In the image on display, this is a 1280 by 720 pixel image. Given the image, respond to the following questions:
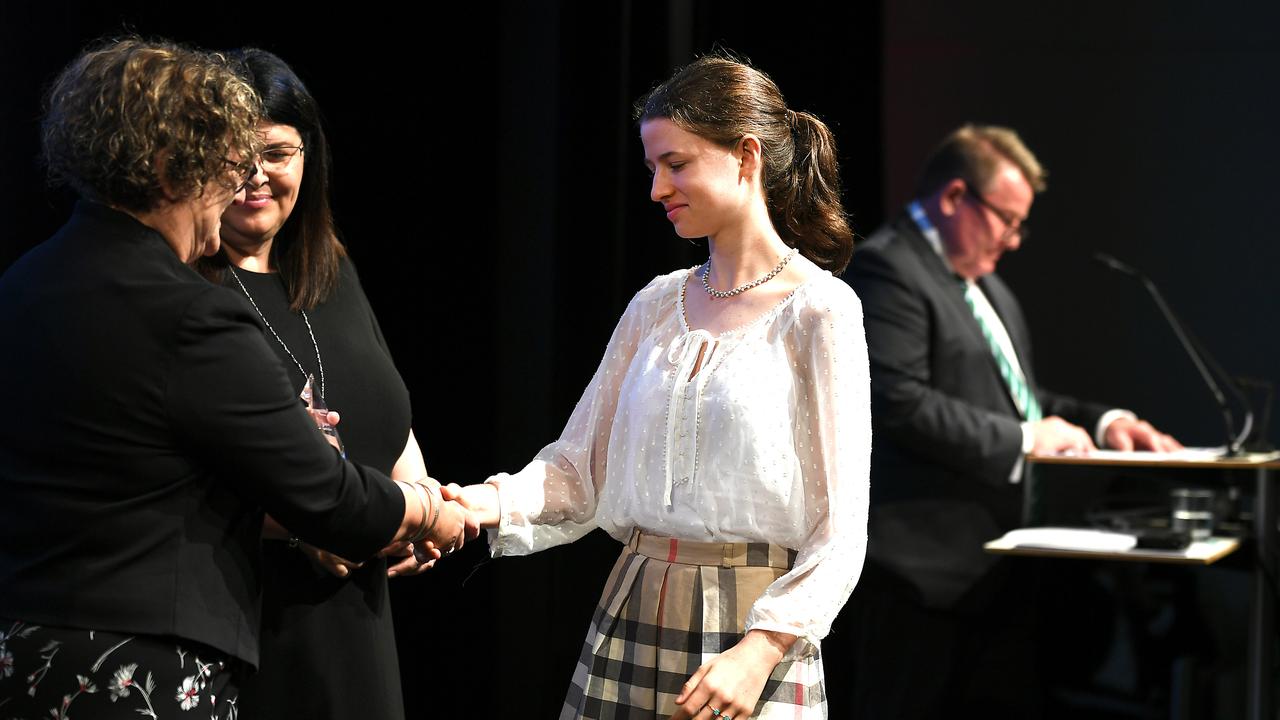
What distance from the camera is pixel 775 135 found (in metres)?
1.91

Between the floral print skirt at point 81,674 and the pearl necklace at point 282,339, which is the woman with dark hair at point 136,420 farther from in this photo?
the pearl necklace at point 282,339

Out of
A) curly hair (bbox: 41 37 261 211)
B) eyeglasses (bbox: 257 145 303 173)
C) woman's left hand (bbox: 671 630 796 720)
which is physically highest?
curly hair (bbox: 41 37 261 211)

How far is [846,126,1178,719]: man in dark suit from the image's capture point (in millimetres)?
3771

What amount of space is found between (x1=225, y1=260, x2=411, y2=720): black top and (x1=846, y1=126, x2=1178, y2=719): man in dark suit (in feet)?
6.25

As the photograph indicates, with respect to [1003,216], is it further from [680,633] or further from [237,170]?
[237,170]

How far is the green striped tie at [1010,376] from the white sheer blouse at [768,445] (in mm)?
2299

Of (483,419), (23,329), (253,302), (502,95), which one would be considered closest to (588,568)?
(483,419)

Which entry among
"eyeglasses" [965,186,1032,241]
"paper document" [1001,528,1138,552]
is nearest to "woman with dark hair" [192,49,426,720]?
"paper document" [1001,528,1138,552]

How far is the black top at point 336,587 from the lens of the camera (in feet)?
6.63

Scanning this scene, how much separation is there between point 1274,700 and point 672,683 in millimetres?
2711

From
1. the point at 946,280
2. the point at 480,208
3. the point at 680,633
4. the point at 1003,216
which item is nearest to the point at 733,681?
the point at 680,633

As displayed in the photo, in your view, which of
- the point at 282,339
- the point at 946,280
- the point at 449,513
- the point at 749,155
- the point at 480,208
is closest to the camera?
the point at 749,155

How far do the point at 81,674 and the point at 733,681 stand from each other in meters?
0.75

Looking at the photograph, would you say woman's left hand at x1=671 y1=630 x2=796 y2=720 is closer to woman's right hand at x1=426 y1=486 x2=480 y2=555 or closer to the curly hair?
woman's right hand at x1=426 y1=486 x2=480 y2=555
